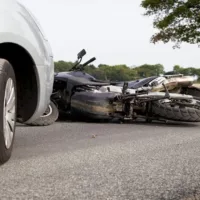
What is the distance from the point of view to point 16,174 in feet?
10.6

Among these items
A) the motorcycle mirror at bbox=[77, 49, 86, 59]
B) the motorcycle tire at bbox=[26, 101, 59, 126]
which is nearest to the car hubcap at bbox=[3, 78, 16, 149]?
the motorcycle tire at bbox=[26, 101, 59, 126]

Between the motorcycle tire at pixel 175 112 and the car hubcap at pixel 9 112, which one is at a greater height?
Result: the car hubcap at pixel 9 112

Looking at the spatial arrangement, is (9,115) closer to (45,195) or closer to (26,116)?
(26,116)

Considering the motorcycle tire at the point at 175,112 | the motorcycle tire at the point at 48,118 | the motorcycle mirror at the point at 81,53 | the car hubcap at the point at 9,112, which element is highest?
the motorcycle mirror at the point at 81,53

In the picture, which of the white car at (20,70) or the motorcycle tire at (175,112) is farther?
the motorcycle tire at (175,112)

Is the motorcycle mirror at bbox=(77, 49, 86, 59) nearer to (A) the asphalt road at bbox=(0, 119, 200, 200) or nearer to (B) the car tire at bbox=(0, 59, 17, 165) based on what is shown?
(A) the asphalt road at bbox=(0, 119, 200, 200)

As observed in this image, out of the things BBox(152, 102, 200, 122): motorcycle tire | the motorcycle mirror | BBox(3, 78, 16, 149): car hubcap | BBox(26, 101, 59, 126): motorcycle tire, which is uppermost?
the motorcycle mirror

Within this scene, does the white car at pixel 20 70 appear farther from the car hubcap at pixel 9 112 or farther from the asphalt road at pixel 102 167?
the asphalt road at pixel 102 167

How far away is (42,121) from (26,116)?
2.62m

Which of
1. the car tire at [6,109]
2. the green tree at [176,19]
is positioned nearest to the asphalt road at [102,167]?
the car tire at [6,109]

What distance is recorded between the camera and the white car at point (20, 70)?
11.3 ft

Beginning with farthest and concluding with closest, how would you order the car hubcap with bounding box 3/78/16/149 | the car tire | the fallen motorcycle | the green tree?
the green tree → the fallen motorcycle → the car hubcap with bounding box 3/78/16/149 → the car tire

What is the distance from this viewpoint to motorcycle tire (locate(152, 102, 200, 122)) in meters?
7.30

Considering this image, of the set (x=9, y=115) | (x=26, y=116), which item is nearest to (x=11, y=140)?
(x=9, y=115)
